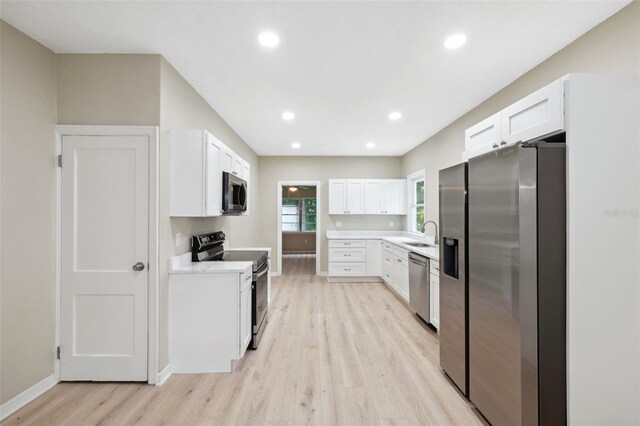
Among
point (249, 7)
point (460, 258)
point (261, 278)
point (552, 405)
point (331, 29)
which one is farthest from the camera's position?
point (261, 278)

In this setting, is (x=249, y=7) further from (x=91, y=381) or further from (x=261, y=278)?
(x=91, y=381)

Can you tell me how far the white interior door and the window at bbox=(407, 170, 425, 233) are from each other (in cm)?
466

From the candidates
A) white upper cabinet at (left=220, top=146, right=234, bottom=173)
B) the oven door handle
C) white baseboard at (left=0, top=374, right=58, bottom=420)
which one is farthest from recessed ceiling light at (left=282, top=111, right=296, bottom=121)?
white baseboard at (left=0, top=374, right=58, bottom=420)

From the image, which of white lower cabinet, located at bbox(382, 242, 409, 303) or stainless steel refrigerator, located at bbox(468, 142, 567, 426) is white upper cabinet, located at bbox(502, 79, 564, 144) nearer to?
stainless steel refrigerator, located at bbox(468, 142, 567, 426)

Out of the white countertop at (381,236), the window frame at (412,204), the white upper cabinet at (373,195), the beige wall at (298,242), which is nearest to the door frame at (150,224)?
the white countertop at (381,236)

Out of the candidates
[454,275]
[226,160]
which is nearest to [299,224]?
[226,160]

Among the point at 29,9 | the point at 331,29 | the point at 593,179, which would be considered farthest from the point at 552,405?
the point at 29,9

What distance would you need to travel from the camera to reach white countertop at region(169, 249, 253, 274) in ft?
7.99

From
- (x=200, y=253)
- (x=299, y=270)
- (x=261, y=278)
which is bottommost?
(x=299, y=270)

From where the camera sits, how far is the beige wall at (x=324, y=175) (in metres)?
6.33

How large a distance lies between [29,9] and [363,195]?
521 cm

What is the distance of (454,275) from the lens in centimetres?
222

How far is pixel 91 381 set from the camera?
2295mm

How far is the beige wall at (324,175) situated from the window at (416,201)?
17.1 inches
